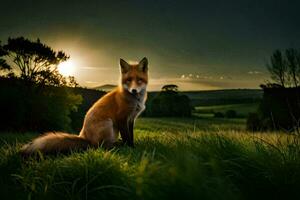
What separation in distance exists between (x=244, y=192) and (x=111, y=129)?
4948mm

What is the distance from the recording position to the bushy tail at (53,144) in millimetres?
7293

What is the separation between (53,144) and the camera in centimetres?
763

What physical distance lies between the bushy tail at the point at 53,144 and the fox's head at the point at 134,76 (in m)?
2.06

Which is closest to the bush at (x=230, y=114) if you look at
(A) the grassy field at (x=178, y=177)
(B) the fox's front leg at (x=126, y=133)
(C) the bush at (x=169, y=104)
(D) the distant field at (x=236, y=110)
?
(D) the distant field at (x=236, y=110)

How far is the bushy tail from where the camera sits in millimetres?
7293

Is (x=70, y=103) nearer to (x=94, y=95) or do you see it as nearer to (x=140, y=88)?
(x=94, y=95)

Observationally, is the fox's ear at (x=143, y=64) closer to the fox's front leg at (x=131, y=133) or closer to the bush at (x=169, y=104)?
the fox's front leg at (x=131, y=133)

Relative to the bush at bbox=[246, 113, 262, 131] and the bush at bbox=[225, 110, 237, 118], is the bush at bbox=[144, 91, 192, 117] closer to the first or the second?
the bush at bbox=[225, 110, 237, 118]

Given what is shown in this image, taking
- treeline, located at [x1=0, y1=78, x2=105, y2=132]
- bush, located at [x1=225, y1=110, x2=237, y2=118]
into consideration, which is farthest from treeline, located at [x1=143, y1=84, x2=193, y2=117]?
treeline, located at [x1=0, y1=78, x2=105, y2=132]

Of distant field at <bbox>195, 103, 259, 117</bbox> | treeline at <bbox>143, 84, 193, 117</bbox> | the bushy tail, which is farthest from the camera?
distant field at <bbox>195, 103, 259, 117</bbox>

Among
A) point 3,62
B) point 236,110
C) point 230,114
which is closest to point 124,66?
point 3,62

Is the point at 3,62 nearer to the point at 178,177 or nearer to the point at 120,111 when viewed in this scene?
the point at 120,111

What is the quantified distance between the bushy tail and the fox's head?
206cm

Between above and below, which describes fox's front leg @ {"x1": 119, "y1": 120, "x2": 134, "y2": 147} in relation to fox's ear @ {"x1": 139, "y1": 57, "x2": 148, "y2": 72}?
below
